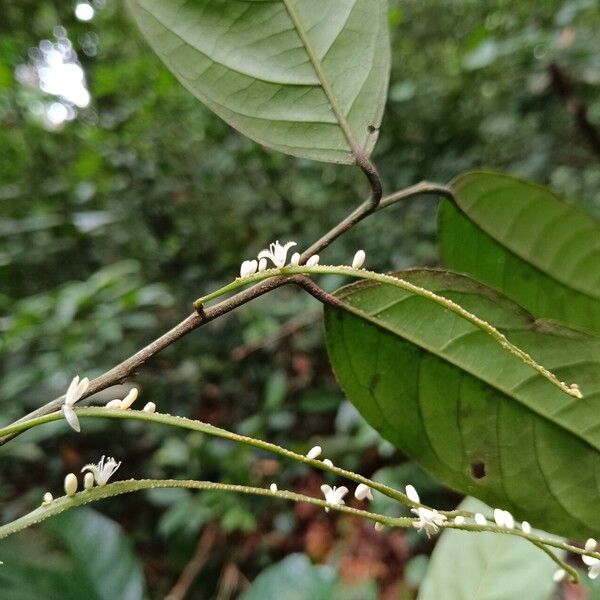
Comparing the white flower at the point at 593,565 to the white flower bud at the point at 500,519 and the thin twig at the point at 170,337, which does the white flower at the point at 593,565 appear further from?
the thin twig at the point at 170,337

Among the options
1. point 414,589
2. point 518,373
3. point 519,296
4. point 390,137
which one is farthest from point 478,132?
point 518,373

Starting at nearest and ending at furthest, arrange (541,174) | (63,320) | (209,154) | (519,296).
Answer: (519,296)
(63,320)
(541,174)
(209,154)

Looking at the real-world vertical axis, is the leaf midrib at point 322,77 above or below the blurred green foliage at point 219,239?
below

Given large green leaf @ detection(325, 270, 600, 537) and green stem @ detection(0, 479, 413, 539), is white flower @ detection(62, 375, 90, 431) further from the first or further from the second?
large green leaf @ detection(325, 270, 600, 537)

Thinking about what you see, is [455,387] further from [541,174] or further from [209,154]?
[209,154]

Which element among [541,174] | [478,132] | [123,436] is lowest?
[123,436]

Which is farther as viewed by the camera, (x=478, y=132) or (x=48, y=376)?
(x=478, y=132)

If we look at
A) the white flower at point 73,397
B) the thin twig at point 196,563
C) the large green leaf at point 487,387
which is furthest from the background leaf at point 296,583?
the thin twig at point 196,563

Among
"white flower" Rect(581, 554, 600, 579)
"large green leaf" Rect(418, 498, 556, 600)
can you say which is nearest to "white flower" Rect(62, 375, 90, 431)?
"white flower" Rect(581, 554, 600, 579)
